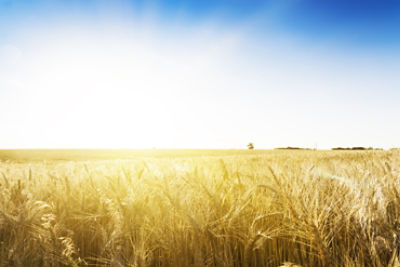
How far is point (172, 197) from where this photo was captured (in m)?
1.71

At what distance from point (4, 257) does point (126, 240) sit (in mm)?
938

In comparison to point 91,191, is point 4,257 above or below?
below

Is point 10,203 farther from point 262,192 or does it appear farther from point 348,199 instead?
point 348,199

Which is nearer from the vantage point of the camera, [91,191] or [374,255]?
[374,255]

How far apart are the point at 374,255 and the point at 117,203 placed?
1681mm

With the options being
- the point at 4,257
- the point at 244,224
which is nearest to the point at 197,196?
the point at 244,224

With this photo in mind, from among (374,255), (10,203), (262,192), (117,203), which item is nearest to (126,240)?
(117,203)

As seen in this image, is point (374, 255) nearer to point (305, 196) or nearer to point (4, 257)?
point (305, 196)

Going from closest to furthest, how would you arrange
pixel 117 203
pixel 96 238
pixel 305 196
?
1. pixel 305 196
2. pixel 117 203
3. pixel 96 238

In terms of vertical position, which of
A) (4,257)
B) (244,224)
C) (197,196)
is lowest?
(4,257)

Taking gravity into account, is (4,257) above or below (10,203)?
below

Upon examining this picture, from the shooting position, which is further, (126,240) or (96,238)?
(96,238)

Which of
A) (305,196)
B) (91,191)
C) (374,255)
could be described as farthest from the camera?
(91,191)

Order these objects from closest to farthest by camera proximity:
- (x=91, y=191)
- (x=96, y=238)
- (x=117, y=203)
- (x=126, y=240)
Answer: (x=126, y=240) < (x=117, y=203) < (x=96, y=238) < (x=91, y=191)
